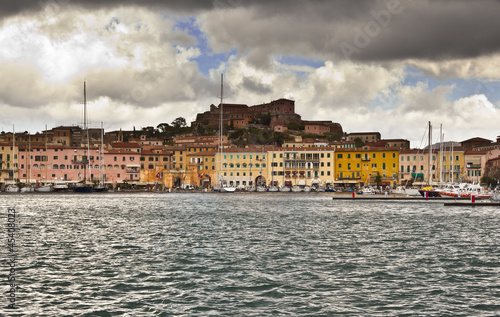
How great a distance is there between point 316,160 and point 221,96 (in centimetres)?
2310

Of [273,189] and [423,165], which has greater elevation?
[423,165]

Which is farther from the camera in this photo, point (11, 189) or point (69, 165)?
point (69, 165)

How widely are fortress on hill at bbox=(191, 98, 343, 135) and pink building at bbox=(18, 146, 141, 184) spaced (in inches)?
2235

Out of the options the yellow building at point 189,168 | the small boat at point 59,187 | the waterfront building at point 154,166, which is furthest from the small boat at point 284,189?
the small boat at point 59,187

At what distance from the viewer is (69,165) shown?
115750 millimetres

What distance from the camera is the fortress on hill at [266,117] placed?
6663 inches

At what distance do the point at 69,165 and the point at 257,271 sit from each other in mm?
102300

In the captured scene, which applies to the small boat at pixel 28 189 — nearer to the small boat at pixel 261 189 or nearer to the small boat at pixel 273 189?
the small boat at pixel 261 189

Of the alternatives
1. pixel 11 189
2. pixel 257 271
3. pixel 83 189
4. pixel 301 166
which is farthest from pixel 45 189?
pixel 257 271

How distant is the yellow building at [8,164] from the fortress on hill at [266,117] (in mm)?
69029

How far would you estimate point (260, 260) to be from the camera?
23.3 metres

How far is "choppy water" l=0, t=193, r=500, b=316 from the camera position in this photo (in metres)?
15.6

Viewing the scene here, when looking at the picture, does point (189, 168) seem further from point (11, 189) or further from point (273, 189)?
point (11, 189)

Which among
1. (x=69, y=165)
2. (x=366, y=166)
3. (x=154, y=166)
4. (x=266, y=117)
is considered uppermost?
(x=266, y=117)
